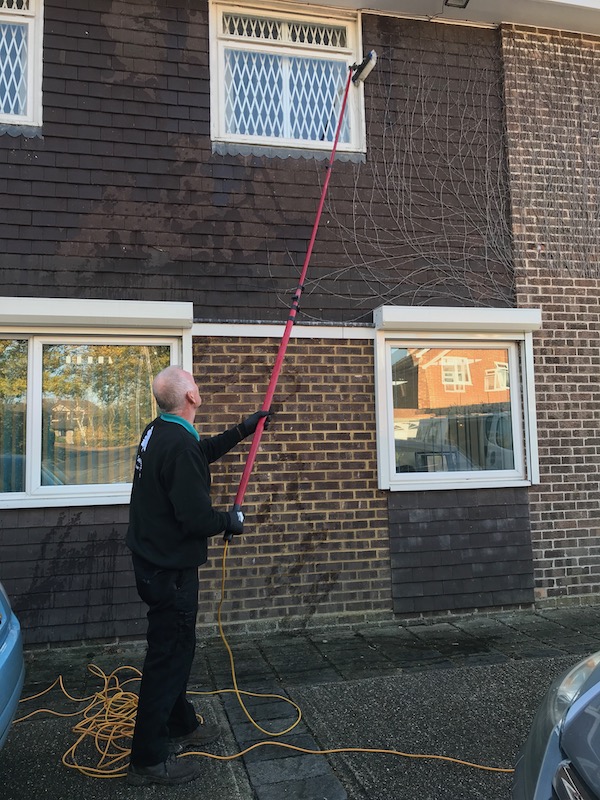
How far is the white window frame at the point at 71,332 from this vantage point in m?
4.78

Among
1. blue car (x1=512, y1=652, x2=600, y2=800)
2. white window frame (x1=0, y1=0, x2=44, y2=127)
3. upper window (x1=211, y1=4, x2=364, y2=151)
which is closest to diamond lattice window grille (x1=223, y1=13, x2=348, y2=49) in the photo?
upper window (x1=211, y1=4, x2=364, y2=151)

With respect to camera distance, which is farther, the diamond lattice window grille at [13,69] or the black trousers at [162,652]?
the diamond lattice window grille at [13,69]

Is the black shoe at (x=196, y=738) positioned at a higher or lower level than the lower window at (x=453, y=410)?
lower

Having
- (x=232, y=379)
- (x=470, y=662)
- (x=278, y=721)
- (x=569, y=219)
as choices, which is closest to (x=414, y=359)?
(x=232, y=379)

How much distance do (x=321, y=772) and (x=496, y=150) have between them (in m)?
5.32

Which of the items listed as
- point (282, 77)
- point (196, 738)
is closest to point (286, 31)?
point (282, 77)

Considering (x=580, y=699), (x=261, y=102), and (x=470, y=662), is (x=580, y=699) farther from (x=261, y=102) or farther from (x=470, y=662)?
(x=261, y=102)

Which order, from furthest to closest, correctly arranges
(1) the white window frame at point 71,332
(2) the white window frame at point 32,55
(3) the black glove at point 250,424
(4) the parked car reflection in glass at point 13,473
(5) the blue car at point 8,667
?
(2) the white window frame at point 32,55, (4) the parked car reflection in glass at point 13,473, (1) the white window frame at point 71,332, (3) the black glove at point 250,424, (5) the blue car at point 8,667

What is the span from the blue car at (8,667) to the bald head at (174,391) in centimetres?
118

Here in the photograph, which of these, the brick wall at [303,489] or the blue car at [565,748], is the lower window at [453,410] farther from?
the blue car at [565,748]

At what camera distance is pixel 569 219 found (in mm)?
5969

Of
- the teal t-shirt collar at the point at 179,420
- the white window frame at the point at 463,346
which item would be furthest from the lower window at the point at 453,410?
the teal t-shirt collar at the point at 179,420

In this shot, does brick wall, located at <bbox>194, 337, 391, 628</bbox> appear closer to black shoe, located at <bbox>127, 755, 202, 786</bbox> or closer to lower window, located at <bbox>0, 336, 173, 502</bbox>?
lower window, located at <bbox>0, 336, 173, 502</bbox>

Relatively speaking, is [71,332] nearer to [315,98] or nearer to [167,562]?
[167,562]
